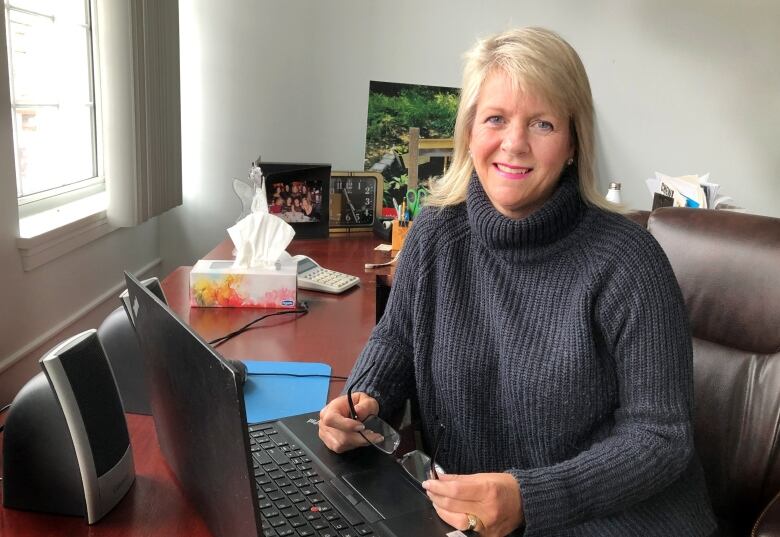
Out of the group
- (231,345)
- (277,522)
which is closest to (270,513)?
(277,522)

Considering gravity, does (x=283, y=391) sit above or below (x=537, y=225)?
below

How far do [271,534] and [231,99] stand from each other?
221 centimetres

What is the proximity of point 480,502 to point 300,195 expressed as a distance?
1.64 metres

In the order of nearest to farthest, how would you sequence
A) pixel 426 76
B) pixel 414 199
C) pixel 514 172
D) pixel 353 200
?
pixel 514 172, pixel 414 199, pixel 353 200, pixel 426 76

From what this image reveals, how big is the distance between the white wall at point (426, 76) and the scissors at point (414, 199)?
57 centimetres

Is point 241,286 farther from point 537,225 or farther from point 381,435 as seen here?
point 537,225

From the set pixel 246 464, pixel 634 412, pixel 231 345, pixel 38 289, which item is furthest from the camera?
pixel 38 289

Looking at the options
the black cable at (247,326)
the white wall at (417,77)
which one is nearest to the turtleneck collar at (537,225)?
the black cable at (247,326)

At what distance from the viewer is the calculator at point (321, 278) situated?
1.88 m

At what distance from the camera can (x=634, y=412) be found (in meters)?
0.98

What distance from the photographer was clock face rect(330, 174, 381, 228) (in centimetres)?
247

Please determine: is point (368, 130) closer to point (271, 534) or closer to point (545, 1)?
point (545, 1)

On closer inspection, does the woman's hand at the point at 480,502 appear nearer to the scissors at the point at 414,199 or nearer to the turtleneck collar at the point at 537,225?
the turtleneck collar at the point at 537,225

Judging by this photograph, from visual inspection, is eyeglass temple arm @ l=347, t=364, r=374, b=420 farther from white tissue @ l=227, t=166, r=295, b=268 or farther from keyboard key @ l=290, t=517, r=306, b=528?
white tissue @ l=227, t=166, r=295, b=268
